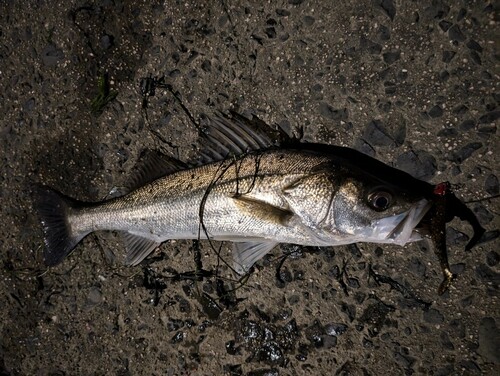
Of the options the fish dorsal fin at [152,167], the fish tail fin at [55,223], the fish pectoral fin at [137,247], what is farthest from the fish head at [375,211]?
the fish tail fin at [55,223]

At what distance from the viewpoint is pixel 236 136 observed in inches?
121

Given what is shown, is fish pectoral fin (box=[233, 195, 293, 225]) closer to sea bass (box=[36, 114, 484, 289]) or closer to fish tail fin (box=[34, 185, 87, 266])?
sea bass (box=[36, 114, 484, 289])

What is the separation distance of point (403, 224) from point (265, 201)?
894 millimetres

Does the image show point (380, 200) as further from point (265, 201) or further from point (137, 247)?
point (137, 247)

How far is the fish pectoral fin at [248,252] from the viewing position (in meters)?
3.05

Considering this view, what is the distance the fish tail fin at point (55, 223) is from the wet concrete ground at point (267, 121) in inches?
5.9

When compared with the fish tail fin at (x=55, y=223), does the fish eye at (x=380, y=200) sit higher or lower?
higher

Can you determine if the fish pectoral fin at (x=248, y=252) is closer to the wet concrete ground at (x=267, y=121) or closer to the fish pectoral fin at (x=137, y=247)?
the wet concrete ground at (x=267, y=121)

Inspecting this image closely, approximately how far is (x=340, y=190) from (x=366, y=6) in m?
1.40

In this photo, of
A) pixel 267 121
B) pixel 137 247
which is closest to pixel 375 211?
pixel 267 121

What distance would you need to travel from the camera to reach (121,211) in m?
3.27

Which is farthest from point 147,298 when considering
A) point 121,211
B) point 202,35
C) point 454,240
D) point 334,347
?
point 454,240

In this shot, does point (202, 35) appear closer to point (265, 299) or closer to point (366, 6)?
point (366, 6)

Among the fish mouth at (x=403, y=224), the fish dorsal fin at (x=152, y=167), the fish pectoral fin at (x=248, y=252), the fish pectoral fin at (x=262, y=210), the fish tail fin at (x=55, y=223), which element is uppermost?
the fish mouth at (x=403, y=224)
